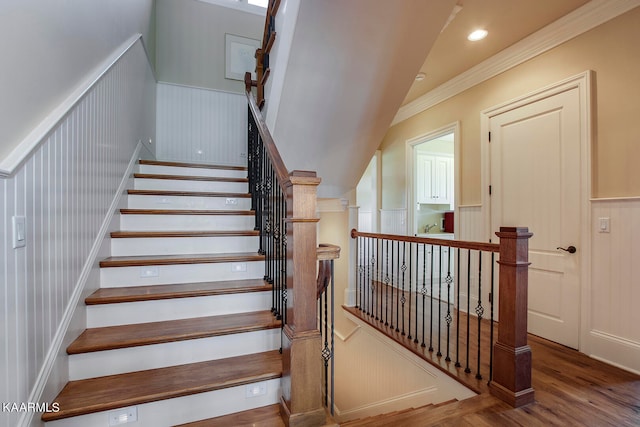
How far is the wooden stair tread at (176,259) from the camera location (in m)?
1.91

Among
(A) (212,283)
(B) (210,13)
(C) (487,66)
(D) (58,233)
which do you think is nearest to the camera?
(D) (58,233)

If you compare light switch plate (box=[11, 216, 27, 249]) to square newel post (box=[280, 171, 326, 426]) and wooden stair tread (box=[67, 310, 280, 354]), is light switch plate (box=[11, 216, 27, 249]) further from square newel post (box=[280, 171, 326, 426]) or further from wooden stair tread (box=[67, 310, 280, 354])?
square newel post (box=[280, 171, 326, 426])

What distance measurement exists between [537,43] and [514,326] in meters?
2.60

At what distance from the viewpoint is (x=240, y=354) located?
5.58 feet

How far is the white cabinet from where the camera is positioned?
478cm

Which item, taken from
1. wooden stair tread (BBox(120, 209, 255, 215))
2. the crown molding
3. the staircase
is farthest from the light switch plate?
the crown molding

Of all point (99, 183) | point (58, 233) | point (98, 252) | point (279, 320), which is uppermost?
point (99, 183)

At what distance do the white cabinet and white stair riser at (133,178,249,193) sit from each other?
2.88 metres

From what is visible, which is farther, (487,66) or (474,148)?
(474,148)

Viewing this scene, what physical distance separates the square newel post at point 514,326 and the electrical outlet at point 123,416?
1.95 m

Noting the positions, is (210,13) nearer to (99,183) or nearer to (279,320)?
(99,183)

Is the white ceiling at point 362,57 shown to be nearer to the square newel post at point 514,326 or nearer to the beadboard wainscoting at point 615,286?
the square newel post at point 514,326

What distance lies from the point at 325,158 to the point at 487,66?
2.04 m

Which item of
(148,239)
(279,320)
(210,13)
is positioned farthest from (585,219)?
(210,13)
